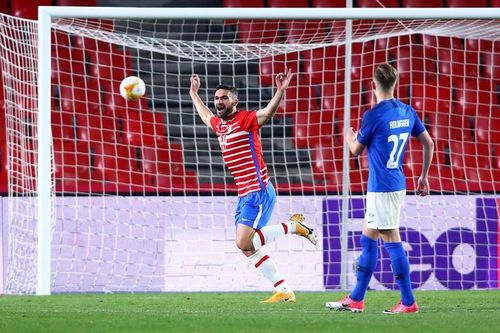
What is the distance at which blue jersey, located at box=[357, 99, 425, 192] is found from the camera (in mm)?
7141

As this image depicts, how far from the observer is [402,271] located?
7152mm

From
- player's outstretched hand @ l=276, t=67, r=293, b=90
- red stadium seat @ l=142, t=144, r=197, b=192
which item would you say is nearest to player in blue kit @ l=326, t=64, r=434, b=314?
player's outstretched hand @ l=276, t=67, r=293, b=90

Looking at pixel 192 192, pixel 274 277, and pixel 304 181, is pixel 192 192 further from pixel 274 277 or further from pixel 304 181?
pixel 274 277

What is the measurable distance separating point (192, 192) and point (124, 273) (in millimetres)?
992

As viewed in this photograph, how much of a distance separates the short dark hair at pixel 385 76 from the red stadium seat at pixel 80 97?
17.8ft

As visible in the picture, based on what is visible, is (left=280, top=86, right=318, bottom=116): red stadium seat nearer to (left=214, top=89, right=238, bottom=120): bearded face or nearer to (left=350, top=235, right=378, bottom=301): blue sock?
(left=214, top=89, right=238, bottom=120): bearded face

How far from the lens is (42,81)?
9305mm

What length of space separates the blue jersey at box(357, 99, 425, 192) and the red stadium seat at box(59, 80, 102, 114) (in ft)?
17.7

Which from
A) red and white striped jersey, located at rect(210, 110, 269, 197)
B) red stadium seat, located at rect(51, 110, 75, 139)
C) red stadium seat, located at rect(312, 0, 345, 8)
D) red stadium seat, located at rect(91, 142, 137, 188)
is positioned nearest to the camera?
red and white striped jersey, located at rect(210, 110, 269, 197)

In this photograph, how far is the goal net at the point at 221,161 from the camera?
10539mm

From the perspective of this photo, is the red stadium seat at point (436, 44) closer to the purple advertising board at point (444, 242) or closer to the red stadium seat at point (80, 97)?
the purple advertising board at point (444, 242)

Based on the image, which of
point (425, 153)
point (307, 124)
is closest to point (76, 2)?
point (307, 124)

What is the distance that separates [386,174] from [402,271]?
62cm

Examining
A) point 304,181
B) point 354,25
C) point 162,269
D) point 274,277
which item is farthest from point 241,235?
point 354,25
